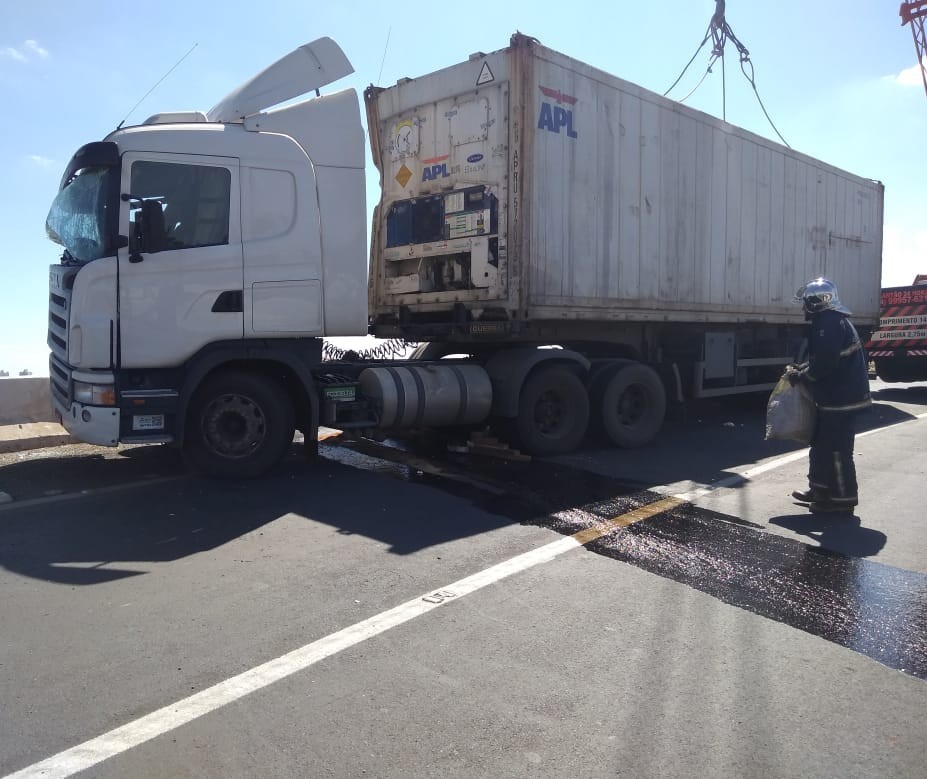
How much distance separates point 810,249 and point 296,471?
359 inches

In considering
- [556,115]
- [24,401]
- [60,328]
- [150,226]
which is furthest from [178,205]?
[24,401]

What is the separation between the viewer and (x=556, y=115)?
8.08m

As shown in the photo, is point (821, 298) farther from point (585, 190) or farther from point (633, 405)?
point (633, 405)

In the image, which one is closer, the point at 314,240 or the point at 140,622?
the point at 140,622

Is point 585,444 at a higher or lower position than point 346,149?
lower

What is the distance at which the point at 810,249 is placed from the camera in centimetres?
1234

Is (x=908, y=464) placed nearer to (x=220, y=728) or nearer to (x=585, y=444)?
(x=585, y=444)

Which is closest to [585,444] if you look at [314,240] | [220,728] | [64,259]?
[314,240]

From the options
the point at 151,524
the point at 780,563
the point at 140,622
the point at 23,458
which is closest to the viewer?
the point at 140,622

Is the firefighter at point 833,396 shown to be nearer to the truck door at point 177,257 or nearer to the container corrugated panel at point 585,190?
the container corrugated panel at point 585,190

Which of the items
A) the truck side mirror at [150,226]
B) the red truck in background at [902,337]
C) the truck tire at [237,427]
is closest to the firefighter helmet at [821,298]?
the truck tire at [237,427]

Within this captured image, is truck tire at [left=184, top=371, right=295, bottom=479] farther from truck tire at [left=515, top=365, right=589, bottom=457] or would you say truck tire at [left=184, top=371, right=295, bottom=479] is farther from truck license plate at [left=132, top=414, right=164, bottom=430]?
truck tire at [left=515, top=365, right=589, bottom=457]

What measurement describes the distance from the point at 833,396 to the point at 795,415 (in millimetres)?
312

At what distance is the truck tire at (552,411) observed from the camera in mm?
8469
